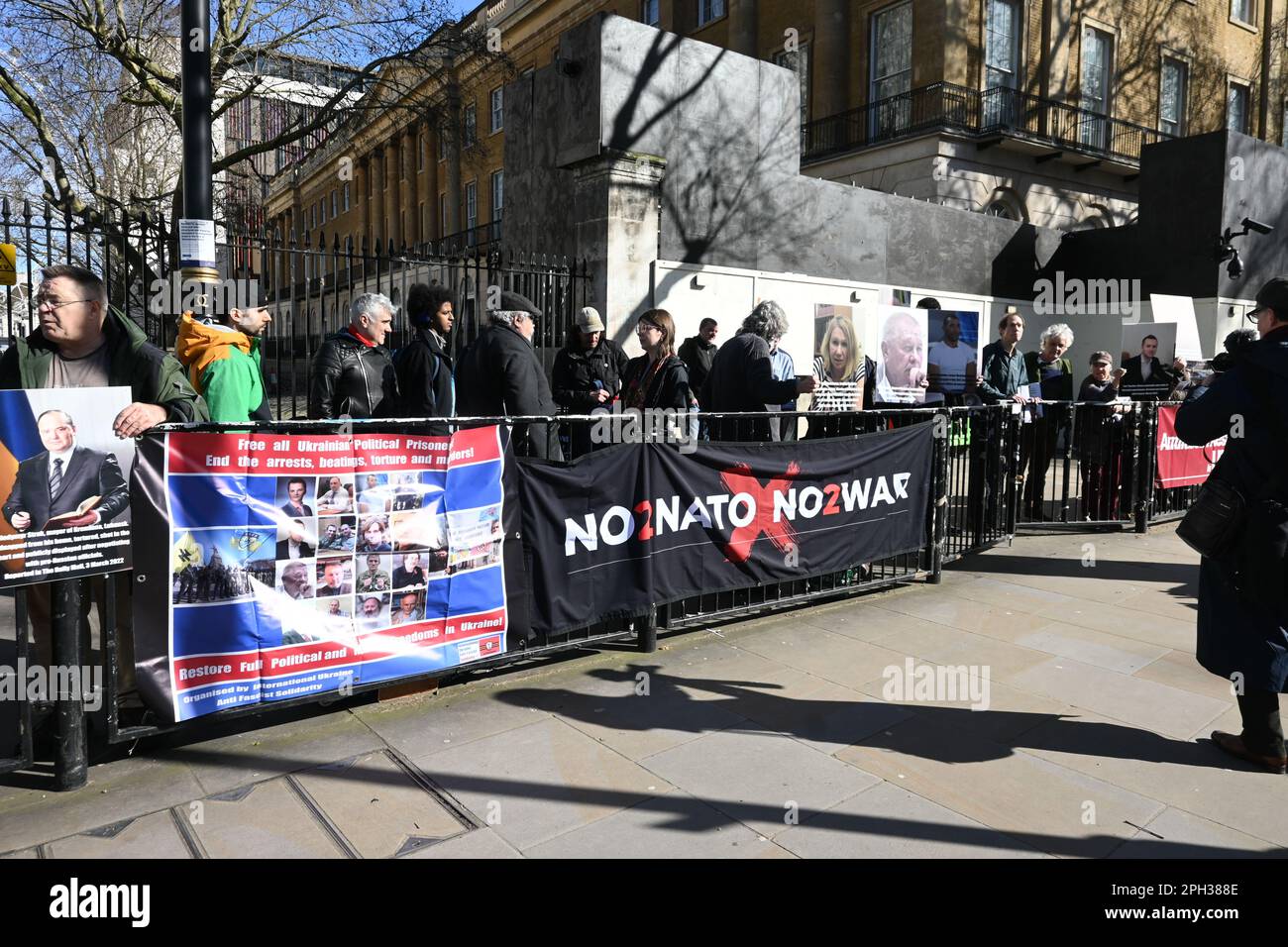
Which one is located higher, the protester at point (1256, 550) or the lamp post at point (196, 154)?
the lamp post at point (196, 154)

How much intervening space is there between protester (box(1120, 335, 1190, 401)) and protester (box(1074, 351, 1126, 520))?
163cm

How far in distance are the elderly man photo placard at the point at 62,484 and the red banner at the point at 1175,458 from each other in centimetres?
Answer: 969

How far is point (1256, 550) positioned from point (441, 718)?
3793 millimetres

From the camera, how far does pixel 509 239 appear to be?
39.3 feet

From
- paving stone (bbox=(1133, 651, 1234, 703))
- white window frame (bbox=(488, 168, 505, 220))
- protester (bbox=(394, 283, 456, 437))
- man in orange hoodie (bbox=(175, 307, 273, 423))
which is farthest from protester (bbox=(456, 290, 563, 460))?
white window frame (bbox=(488, 168, 505, 220))

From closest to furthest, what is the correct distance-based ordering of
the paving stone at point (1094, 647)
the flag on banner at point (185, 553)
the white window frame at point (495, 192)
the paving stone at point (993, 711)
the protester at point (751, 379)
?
the flag on banner at point (185, 553), the paving stone at point (993, 711), the paving stone at point (1094, 647), the protester at point (751, 379), the white window frame at point (495, 192)

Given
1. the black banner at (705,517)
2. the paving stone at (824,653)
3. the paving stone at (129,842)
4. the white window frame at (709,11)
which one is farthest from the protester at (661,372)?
the white window frame at (709,11)

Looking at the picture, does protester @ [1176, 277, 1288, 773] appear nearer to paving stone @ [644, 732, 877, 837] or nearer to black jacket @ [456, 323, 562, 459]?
paving stone @ [644, 732, 877, 837]

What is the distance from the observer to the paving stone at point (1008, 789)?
10.9 ft

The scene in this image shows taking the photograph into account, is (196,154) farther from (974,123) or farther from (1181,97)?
(1181,97)

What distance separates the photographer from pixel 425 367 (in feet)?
18.8

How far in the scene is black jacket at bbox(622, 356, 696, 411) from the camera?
6.18 m

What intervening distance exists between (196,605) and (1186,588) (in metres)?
7.26

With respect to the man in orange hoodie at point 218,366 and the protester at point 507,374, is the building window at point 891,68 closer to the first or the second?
the protester at point 507,374
